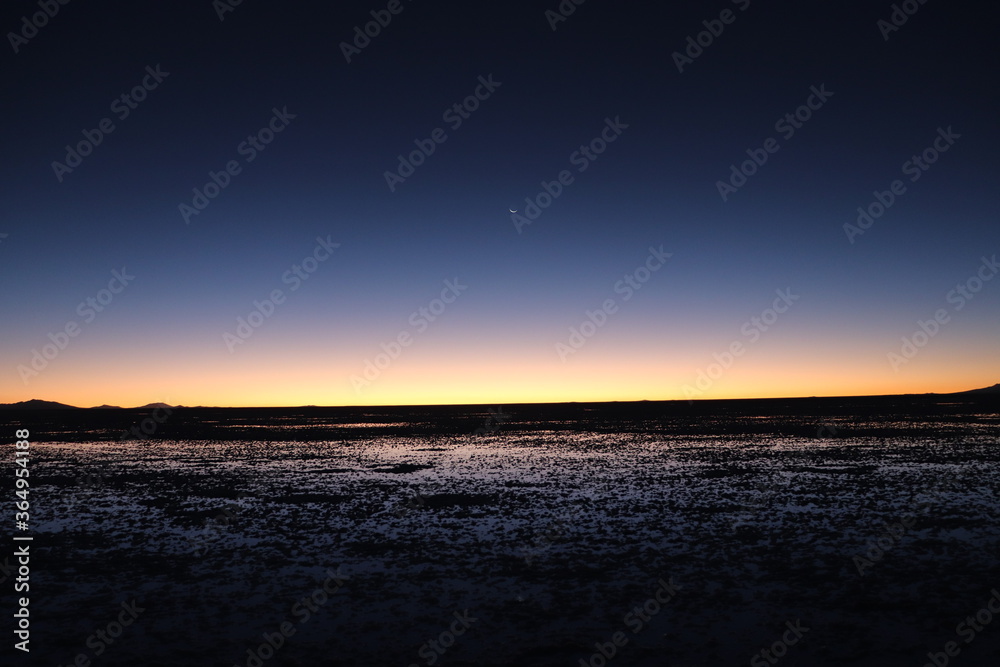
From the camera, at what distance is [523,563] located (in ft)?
44.8

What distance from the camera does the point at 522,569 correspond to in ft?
43.4

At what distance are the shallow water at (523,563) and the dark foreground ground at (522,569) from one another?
0.06 meters

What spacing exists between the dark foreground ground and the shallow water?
0.06 meters

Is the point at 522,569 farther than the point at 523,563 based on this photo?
No

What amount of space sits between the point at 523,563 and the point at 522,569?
1.47 feet

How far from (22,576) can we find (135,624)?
449 cm

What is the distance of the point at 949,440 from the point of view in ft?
134

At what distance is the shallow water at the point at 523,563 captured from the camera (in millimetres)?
9453

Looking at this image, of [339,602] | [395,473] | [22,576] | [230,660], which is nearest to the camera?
[230,660]

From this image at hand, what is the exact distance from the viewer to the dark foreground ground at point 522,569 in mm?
9359

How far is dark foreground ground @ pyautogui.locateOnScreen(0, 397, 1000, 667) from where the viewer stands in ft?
30.7

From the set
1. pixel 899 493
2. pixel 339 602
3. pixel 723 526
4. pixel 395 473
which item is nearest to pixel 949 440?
pixel 899 493

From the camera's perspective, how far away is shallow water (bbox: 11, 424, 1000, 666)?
372 inches

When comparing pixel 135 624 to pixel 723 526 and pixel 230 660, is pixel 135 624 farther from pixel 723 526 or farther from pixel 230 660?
pixel 723 526
